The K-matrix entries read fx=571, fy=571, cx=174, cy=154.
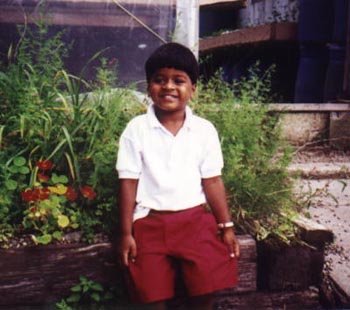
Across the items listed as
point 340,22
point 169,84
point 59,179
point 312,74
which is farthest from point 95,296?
point 312,74

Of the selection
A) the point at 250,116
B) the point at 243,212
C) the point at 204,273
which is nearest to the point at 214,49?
the point at 250,116

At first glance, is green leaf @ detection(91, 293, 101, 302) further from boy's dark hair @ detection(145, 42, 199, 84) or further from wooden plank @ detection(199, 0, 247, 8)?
wooden plank @ detection(199, 0, 247, 8)

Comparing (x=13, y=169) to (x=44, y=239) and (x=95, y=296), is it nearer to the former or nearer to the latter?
(x=44, y=239)

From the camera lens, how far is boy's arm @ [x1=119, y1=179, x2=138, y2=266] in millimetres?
2439

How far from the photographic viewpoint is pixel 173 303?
274 centimetres

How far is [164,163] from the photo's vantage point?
8.14 ft

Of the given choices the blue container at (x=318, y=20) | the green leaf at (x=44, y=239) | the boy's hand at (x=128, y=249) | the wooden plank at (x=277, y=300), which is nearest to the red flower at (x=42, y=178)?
the green leaf at (x=44, y=239)

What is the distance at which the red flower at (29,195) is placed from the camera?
2.66 metres

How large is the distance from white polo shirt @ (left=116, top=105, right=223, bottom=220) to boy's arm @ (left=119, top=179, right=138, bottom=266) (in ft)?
0.10

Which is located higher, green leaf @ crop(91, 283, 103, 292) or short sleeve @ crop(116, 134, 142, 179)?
short sleeve @ crop(116, 134, 142, 179)

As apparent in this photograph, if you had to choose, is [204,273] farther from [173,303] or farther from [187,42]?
[187,42]

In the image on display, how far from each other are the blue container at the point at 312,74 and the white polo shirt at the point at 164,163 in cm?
467

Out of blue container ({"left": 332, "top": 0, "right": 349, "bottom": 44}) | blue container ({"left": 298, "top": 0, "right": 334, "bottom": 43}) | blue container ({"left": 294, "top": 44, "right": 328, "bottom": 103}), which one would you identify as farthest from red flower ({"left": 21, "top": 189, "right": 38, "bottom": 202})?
blue container ({"left": 298, "top": 0, "right": 334, "bottom": 43})

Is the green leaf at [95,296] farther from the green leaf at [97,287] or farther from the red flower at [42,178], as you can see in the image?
the red flower at [42,178]
